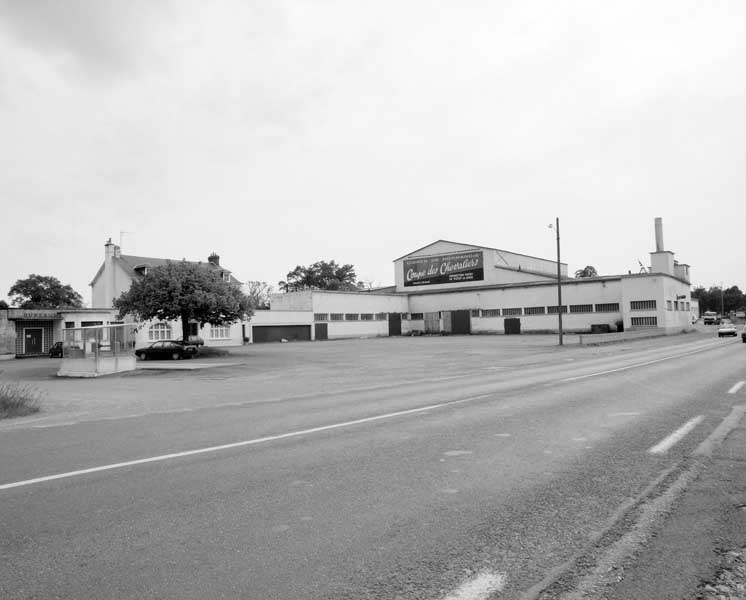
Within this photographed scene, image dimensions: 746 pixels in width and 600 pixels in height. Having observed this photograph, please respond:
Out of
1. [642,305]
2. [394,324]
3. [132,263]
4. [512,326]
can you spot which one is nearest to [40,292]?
[132,263]

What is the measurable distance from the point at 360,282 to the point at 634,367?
92.7m

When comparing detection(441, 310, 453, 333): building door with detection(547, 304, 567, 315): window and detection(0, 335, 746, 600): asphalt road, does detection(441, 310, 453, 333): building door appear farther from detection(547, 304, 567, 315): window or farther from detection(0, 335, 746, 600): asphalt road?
detection(0, 335, 746, 600): asphalt road

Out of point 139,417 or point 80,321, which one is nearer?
point 139,417

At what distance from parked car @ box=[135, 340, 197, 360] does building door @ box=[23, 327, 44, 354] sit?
13487 mm

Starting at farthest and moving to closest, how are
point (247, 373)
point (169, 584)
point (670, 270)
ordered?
point (670, 270) < point (247, 373) < point (169, 584)

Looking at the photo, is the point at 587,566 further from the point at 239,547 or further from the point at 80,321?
the point at 80,321

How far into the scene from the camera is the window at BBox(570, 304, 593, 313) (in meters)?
60.4

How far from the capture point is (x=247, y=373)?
24688 mm

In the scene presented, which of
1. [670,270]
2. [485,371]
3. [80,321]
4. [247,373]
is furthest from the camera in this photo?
[670,270]

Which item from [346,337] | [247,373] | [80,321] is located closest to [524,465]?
[247,373]

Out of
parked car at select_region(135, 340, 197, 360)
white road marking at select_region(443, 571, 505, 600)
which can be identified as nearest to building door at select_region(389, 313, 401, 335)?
parked car at select_region(135, 340, 197, 360)

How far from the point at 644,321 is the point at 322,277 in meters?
60.8

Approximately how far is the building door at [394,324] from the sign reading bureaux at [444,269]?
23.2 ft

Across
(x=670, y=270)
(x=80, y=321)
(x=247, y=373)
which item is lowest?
(x=247, y=373)
